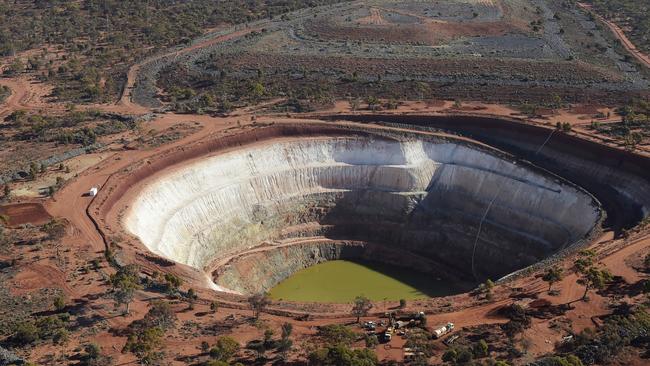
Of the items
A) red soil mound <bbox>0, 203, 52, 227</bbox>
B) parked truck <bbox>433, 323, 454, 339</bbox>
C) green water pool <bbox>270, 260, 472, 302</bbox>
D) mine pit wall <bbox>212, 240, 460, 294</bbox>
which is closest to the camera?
parked truck <bbox>433, 323, 454, 339</bbox>

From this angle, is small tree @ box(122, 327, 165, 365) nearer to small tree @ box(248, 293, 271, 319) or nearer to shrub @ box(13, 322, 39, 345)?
Answer: shrub @ box(13, 322, 39, 345)

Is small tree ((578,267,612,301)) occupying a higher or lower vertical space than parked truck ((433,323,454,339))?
higher

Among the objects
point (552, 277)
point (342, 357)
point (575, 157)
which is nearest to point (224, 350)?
point (342, 357)

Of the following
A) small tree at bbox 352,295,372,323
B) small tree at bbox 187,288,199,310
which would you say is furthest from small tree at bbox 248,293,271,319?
small tree at bbox 352,295,372,323

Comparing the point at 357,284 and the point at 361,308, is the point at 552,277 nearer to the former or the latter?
the point at 361,308

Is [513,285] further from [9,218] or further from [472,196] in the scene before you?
[9,218]

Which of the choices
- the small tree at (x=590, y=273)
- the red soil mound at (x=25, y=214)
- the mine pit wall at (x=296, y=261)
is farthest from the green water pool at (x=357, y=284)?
the red soil mound at (x=25, y=214)
